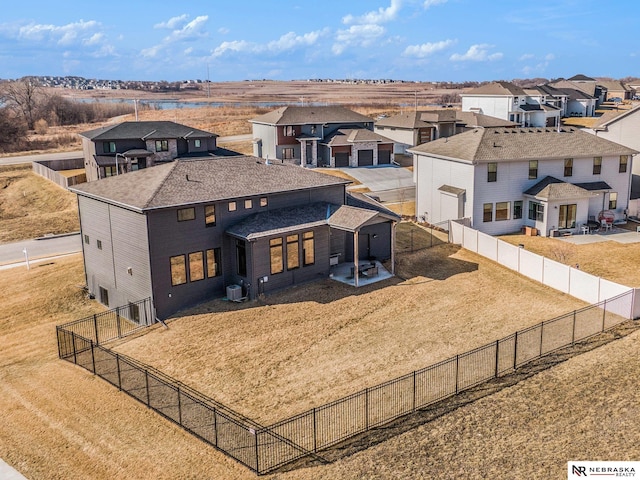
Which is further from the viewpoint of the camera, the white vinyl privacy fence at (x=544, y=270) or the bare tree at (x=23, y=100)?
the bare tree at (x=23, y=100)

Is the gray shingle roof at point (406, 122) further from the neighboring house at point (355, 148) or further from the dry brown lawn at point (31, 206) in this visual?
the dry brown lawn at point (31, 206)

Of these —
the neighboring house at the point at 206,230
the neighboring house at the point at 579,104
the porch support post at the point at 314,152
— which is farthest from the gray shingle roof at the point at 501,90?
the neighboring house at the point at 206,230

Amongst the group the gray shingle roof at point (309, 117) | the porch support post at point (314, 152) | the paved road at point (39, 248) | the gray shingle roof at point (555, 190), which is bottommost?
the paved road at point (39, 248)

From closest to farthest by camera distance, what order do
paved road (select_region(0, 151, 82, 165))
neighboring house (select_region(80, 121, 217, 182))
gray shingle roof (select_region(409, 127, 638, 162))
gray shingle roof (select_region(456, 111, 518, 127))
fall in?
gray shingle roof (select_region(409, 127, 638, 162))
neighboring house (select_region(80, 121, 217, 182))
paved road (select_region(0, 151, 82, 165))
gray shingle roof (select_region(456, 111, 518, 127))

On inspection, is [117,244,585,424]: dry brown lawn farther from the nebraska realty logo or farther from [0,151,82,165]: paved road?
[0,151,82,165]: paved road

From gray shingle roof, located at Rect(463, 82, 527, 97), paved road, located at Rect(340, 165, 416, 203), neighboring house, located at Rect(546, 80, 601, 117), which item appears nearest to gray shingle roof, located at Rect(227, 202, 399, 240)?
paved road, located at Rect(340, 165, 416, 203)

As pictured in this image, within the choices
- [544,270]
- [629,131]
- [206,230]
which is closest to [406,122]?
[629,131]
